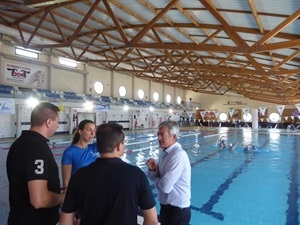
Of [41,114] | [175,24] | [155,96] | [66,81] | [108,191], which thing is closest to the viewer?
[108,191]

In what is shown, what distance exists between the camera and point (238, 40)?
7.99m

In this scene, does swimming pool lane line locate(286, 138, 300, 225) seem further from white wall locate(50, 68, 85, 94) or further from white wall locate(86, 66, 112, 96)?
white wall locate(86, 66, 112, 96)

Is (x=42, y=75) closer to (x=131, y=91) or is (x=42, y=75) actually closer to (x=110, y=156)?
(x=131, y=91)

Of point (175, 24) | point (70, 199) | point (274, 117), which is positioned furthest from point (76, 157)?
point (274, 117)

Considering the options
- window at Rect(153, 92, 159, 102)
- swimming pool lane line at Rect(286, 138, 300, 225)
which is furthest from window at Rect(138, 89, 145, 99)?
swimming pool lane line at Rect(286, 138, 300, 225)

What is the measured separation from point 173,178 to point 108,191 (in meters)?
0.91

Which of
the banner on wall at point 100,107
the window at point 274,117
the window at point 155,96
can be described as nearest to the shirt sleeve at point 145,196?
the banner on wall at point 100,107

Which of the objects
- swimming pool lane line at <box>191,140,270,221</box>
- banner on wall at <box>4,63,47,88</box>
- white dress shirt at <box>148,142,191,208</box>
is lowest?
swimming pool lane line at <box>191,140,270,221</box>

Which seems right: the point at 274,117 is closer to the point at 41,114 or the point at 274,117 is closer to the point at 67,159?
the point at 67,159

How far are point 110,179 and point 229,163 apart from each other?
8172 millimetres

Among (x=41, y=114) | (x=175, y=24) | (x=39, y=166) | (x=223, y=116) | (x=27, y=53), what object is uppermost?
(x=27, y=53)

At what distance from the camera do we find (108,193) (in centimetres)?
138

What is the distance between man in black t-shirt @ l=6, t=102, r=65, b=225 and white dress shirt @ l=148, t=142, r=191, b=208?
2.94 ft

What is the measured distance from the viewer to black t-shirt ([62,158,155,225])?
1.38 metres
